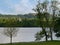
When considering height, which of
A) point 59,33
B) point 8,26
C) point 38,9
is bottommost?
point 59,33

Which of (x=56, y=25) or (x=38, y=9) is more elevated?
(x=38, y=9)

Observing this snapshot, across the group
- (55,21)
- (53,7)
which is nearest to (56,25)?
(55,21)

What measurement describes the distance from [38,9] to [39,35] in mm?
3079

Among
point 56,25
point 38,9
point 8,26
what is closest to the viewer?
point 8,26

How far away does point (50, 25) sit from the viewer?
85.4ft

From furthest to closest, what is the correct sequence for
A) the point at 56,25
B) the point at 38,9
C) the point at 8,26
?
the point at 56,25 < the point at 38,9 < the point at 8,26

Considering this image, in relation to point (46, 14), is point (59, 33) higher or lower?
lower

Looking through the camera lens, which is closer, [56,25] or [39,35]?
[39,35]

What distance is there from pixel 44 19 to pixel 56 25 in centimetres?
194

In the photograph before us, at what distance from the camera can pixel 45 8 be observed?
84.3 ft

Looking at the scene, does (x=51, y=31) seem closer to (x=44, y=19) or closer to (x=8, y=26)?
(x=44, y=19)

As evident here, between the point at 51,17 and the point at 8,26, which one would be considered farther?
the point at 51,17

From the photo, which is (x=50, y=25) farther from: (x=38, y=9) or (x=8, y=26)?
(x=8, y=26)

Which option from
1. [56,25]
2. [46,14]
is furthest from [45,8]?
[56,25]
